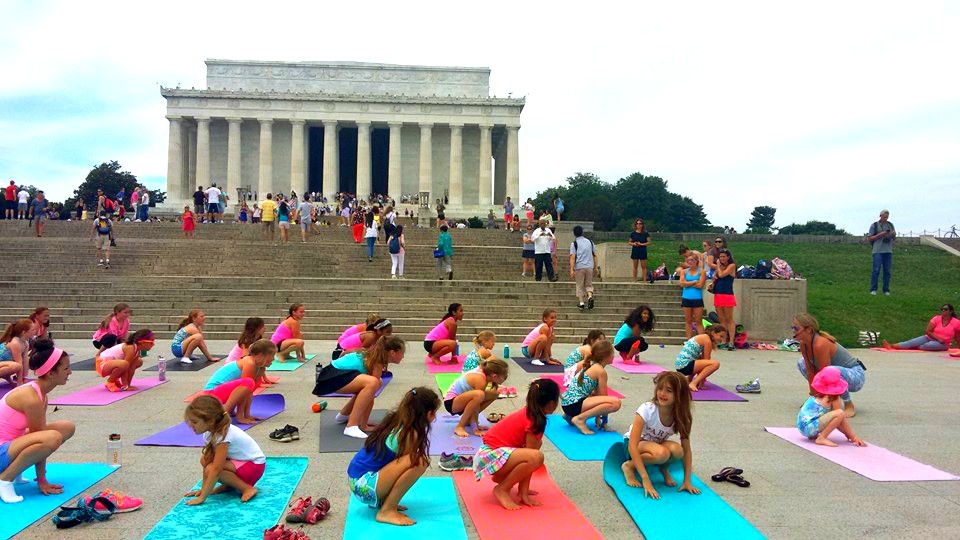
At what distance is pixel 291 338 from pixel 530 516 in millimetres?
8724

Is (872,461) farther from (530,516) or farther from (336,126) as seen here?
(336,126)

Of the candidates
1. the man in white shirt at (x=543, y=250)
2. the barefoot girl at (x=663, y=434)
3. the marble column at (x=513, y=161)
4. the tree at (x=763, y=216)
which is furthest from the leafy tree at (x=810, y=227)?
the barefoot girl at (x=663, y=434)

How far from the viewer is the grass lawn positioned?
700 inches

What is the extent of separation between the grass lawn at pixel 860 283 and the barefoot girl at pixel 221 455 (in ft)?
51.5

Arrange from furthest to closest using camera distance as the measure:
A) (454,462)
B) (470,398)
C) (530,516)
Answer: (470,398) → (454,462) → (530,516)

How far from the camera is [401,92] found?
60.4 meters

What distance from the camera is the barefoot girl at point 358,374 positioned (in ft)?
25.2

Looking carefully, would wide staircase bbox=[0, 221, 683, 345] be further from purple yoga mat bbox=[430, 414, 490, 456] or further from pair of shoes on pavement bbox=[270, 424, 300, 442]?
pair of shoes on pavement bbox=[270, 424, 300, 442]

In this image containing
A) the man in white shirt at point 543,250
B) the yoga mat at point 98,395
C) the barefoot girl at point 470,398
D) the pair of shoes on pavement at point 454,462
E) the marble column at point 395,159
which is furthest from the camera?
the marble column at point 395,159

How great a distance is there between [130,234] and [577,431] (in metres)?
29.0

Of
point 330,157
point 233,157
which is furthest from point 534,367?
point 233,157

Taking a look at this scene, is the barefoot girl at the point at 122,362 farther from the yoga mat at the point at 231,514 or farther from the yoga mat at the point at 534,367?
the yoga mat at the point at 534,367

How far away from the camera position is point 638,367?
41.7 ft

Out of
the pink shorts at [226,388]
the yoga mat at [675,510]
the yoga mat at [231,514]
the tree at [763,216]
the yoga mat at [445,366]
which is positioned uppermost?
the tree at [763,216]
